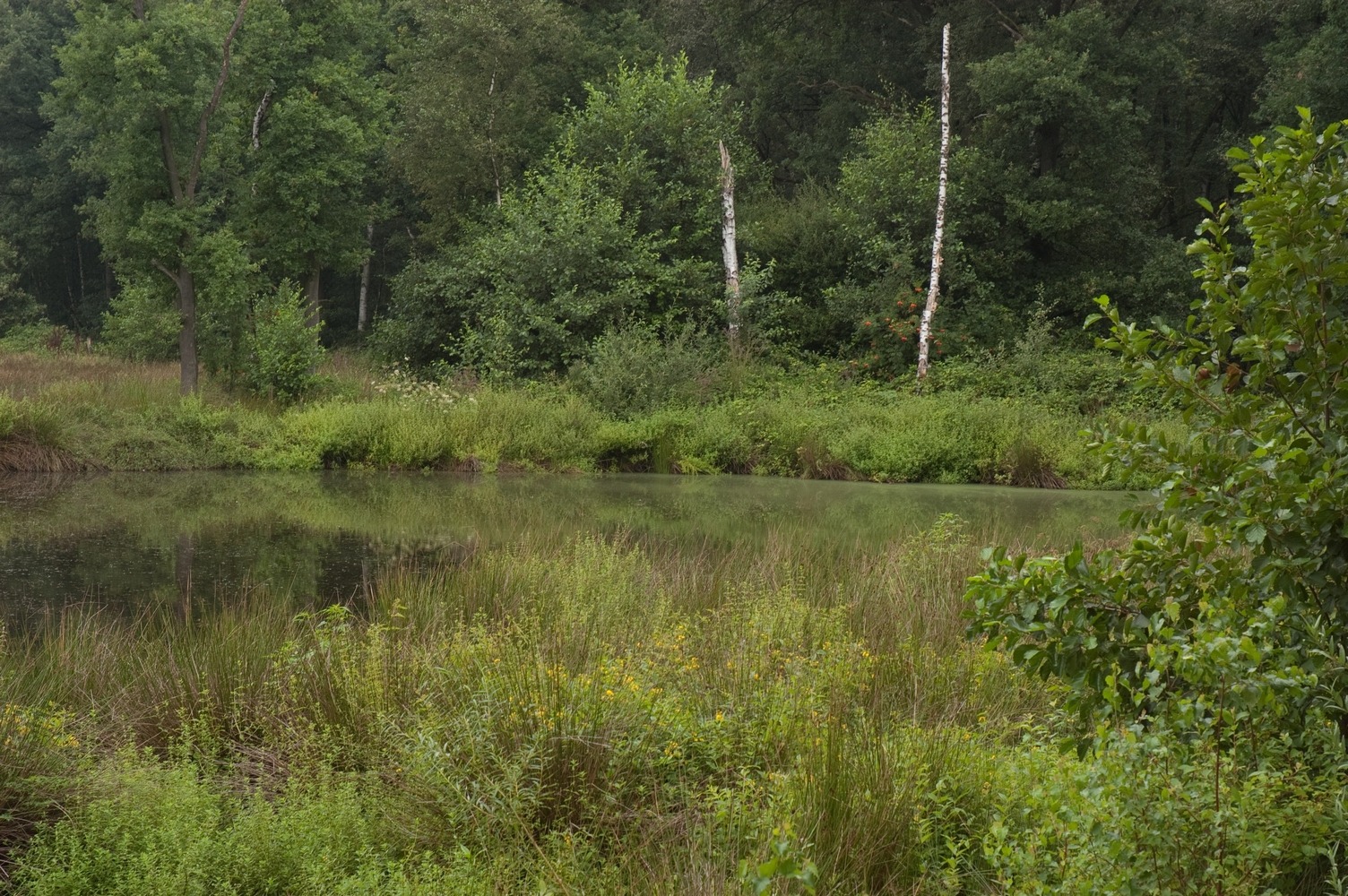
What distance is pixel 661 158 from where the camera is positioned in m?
25.0

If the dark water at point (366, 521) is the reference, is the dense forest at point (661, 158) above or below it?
above

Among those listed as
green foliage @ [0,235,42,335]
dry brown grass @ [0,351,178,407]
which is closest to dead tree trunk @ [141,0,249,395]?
dry brown grass @ [0,351,178,407]

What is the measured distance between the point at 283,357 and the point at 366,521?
8.59m

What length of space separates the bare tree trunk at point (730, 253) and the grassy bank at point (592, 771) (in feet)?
55.2

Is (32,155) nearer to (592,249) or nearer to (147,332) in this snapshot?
(147,332)

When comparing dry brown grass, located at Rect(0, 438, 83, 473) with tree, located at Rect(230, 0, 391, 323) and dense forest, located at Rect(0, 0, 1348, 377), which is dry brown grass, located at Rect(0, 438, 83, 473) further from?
tree, located at Rect(230, 0, 391, 323)

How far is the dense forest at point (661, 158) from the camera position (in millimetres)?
19078

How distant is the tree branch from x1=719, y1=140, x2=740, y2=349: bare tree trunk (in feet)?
31.1

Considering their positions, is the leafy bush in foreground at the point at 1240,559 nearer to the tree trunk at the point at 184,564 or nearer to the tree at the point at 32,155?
the tree trunk at the point at 184,564

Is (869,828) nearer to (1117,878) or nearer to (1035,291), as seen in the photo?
(1117,878)

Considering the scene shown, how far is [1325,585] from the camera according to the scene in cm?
278

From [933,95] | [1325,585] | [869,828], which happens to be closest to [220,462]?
[869,828]

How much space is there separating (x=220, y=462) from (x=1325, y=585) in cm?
1571

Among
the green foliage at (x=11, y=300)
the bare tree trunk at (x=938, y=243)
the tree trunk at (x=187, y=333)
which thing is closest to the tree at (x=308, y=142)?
the tree trunk at (x=187, y=333)
